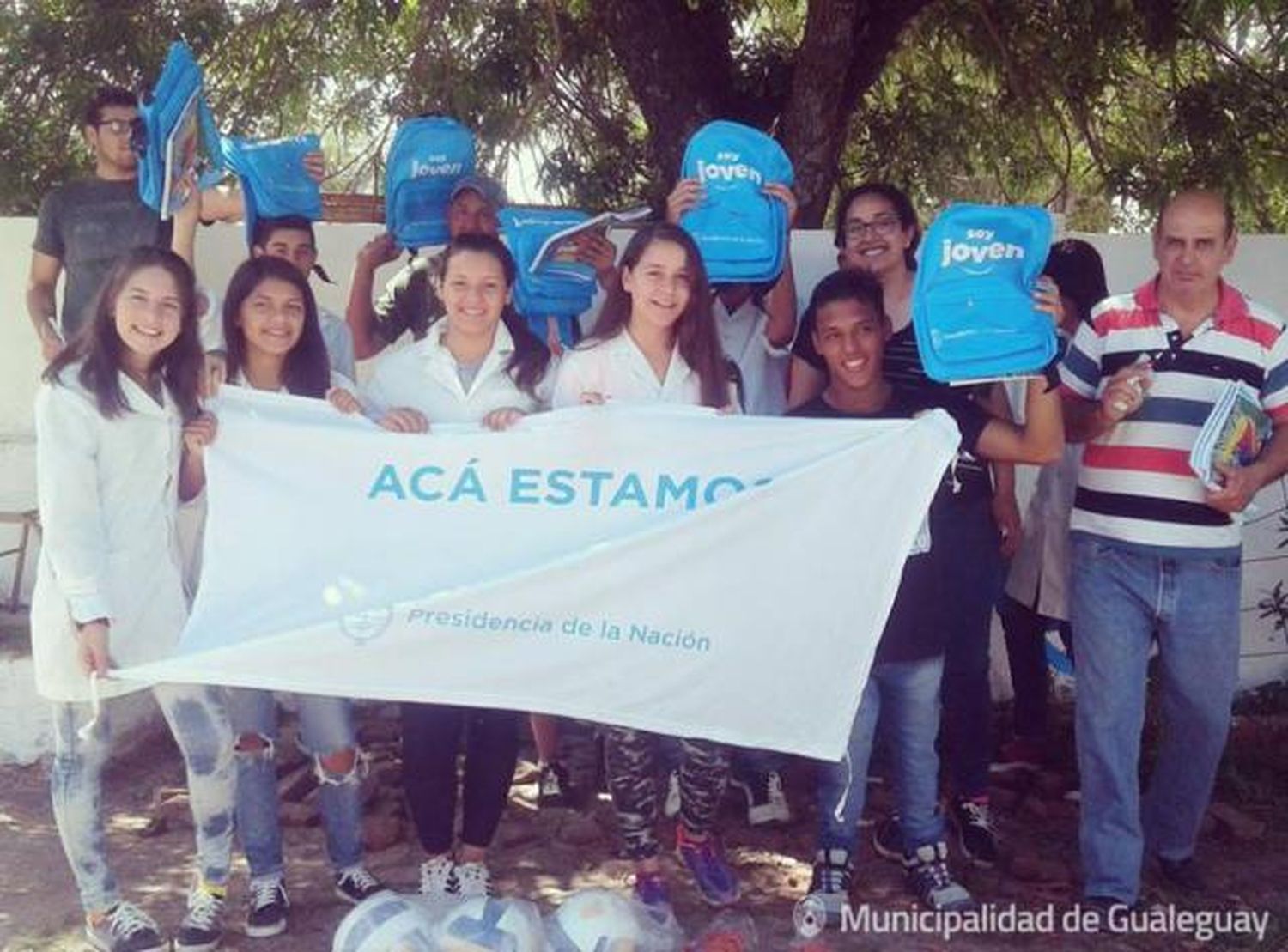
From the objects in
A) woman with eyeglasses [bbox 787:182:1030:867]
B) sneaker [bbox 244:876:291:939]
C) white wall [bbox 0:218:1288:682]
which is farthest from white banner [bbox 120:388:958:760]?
white wall [bbox 0:218:1288:682]

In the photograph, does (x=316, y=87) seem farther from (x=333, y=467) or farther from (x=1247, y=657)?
(x=1247, y=657)

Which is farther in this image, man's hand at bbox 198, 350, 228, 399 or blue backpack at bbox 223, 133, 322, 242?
blue backpack at bbox 223, 133, 322, 242

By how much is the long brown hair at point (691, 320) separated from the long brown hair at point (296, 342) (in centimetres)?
76

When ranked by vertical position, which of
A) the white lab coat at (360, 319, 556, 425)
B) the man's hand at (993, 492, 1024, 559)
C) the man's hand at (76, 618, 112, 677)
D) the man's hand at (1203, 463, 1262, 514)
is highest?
the white lab coat at (360, 319, 556, 425)

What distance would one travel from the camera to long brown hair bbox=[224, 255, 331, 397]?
3.91 metres

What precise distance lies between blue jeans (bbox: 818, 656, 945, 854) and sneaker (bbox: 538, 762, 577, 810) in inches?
44.9

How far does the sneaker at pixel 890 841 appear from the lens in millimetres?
4527

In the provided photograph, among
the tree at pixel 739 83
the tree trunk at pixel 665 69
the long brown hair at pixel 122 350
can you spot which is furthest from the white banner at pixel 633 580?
the tree trunk at pixel 665 69

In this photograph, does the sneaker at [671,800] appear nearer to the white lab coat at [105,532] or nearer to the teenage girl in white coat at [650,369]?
the teenage girl in white coat at [650,369]

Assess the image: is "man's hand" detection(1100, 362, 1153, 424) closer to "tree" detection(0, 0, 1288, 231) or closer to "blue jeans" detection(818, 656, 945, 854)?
"blue jeans" detection(818, 656, 945, 854)

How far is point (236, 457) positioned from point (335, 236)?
221 centimetres

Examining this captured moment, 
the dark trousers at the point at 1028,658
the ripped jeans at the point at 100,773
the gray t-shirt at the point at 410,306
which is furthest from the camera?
the dark trousers at the point at 1028,658

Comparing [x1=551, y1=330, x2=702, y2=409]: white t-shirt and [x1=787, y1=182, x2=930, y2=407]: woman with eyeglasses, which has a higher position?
[x1=787, y1=182, x2=930, y2=407]: woman with eyeglasses

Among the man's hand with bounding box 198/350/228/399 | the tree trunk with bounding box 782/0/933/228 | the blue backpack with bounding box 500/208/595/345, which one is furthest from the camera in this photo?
the tree trunk with bounding box 782/0/933/228
